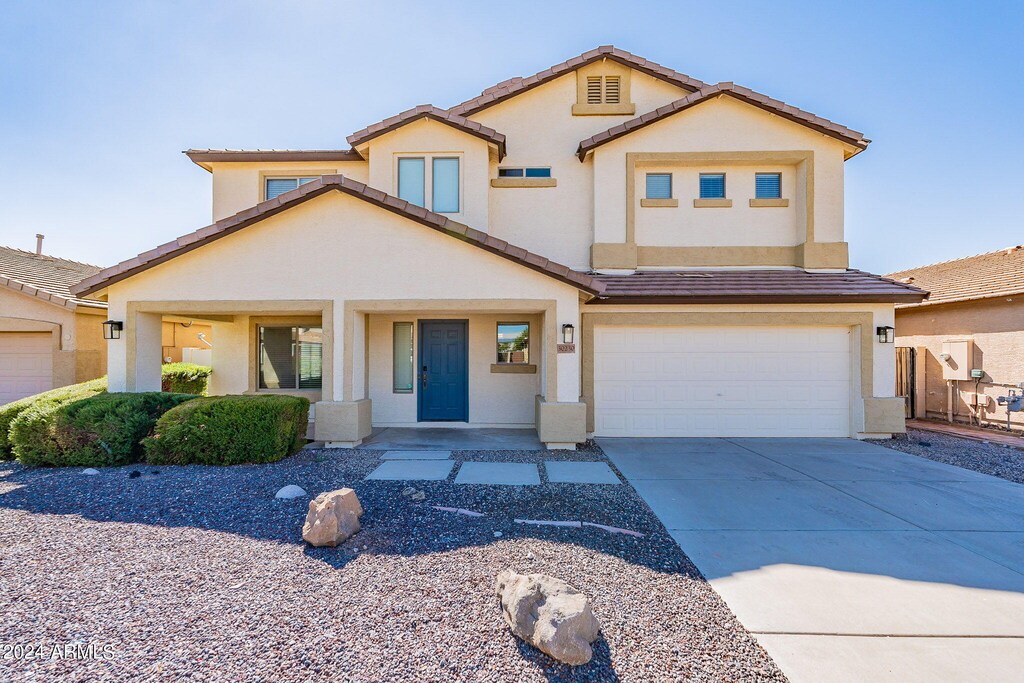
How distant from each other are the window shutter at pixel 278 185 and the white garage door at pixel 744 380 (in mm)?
8755

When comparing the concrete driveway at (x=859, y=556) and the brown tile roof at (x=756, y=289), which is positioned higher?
the brown tile roof at (x=756, y=289)

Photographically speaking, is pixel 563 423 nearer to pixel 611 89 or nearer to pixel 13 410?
pixel 611 89

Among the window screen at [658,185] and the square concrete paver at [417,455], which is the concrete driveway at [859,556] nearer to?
the square concrete paver at [417,455]

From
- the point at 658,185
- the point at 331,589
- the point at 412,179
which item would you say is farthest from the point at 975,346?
the point at 331,589

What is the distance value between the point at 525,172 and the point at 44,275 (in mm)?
15155

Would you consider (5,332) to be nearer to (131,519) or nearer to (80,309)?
(80,309)

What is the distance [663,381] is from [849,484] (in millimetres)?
3840

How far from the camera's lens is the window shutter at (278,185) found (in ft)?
37.1

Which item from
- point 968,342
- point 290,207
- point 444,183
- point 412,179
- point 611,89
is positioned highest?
point 611,89

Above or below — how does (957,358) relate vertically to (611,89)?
below

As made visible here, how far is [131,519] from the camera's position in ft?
15.9

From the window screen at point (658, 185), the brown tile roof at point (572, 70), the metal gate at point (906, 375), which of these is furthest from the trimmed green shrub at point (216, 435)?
the metal gate at point (906, 375)

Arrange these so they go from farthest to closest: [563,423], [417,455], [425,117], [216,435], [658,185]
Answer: [658,185]
[425,117]
[563,423]
[417,455]
[216,435]

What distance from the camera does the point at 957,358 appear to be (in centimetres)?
1138
